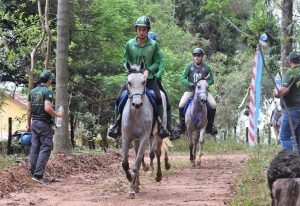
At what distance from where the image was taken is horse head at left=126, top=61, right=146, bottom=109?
9355 mm

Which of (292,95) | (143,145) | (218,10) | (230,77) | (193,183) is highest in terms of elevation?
(230,77)

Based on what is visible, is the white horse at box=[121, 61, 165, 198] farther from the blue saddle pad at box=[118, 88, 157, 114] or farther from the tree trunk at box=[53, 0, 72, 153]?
the tree trunk at box=[53, 0, 72, 153]

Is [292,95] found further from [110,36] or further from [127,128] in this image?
[110,36]

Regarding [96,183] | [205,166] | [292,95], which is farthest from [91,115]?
[292,95]

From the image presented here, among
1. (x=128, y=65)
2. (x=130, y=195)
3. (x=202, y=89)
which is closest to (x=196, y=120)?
(x=202, y=89)

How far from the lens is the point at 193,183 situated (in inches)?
451

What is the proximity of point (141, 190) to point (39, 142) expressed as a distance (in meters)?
2.89

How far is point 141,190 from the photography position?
34.6 ft

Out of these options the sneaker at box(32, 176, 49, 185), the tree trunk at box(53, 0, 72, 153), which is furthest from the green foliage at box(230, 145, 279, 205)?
the tree trunk at box(53, 0, 72, 153)

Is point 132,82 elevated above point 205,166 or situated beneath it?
elevated above

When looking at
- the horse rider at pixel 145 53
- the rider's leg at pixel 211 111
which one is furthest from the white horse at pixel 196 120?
the horse rider at pixel 145 53

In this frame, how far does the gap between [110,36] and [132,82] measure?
54.7ft

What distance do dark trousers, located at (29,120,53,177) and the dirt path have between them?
24.4 inches

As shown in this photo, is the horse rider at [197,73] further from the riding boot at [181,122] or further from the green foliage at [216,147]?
the green foliage at [216,147]
